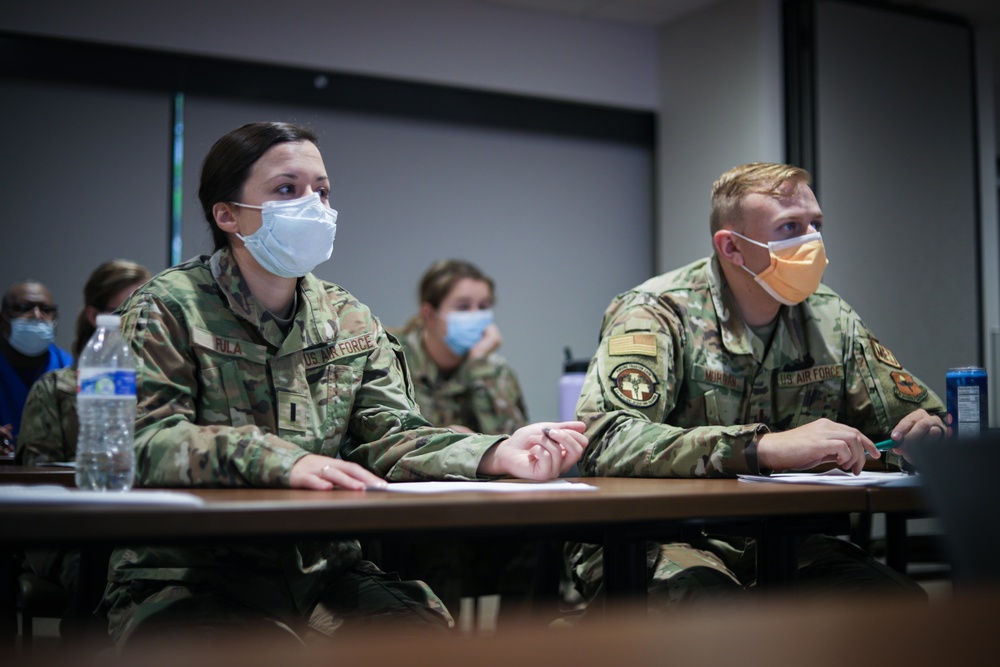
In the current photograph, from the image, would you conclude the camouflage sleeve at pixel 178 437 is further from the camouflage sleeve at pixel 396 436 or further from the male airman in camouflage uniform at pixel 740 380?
the male airman in camouflage uniform at pixel 740 380

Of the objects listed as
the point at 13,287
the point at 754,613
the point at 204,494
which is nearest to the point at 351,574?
the point at 204,494

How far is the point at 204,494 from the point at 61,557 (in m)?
1.28

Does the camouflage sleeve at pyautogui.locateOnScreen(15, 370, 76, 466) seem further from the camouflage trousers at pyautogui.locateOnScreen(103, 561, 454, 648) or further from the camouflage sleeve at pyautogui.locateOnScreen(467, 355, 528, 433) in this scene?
the camouflage sleeve at pyautogui.locateOnScreen(467, 355, 528, 433)

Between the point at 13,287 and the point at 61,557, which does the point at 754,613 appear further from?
the point at 13,287

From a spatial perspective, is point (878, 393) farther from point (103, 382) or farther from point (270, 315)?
point (103, 382)

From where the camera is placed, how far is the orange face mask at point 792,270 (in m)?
2.08

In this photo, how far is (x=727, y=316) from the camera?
208 cm

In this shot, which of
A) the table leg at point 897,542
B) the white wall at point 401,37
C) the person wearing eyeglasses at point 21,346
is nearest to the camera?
the table leg at point 897,542

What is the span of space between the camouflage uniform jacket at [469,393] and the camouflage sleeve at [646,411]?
1752 millimetres

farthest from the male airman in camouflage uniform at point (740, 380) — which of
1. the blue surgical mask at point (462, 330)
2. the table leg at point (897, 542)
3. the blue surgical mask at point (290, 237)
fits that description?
the blue surgical mask at point (462, 330)

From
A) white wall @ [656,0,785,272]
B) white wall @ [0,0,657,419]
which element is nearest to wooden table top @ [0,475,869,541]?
white wall @ [0,0,657,419]

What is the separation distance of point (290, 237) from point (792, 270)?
107 centimetres

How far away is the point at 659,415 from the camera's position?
187cm

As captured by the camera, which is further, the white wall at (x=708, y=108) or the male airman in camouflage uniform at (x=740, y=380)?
the white wall at (x=708, y=108)
